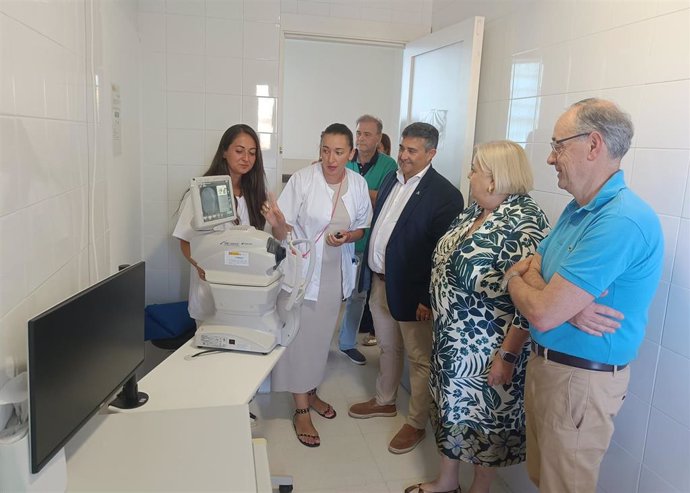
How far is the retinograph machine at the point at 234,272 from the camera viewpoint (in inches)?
69.9

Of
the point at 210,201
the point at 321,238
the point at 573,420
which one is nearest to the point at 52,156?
the point at 210,201

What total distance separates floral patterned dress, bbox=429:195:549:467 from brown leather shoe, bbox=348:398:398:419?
828 mm

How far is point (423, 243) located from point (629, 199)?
1.16 metres

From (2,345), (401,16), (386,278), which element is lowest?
(386,278)

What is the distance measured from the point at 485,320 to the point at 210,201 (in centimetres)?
108

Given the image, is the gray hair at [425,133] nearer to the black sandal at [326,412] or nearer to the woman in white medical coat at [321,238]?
the woman in white medical coat at [321,238]

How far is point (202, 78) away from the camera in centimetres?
318

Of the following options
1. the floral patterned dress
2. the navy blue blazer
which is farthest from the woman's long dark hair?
the floral patterned dress

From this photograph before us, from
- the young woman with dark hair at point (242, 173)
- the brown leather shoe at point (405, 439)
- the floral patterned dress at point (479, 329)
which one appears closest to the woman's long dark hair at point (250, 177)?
the young woman with dark hair at point (242, 173)

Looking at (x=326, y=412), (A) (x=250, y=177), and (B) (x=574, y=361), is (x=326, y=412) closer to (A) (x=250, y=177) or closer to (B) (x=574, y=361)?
(A) (x=250, y=177)

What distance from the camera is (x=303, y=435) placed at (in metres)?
2.65

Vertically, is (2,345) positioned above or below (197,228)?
below

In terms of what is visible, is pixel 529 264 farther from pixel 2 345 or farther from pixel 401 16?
pixel 401 16

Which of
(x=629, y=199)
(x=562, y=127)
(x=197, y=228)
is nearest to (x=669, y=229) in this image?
(x=629, y=199)
